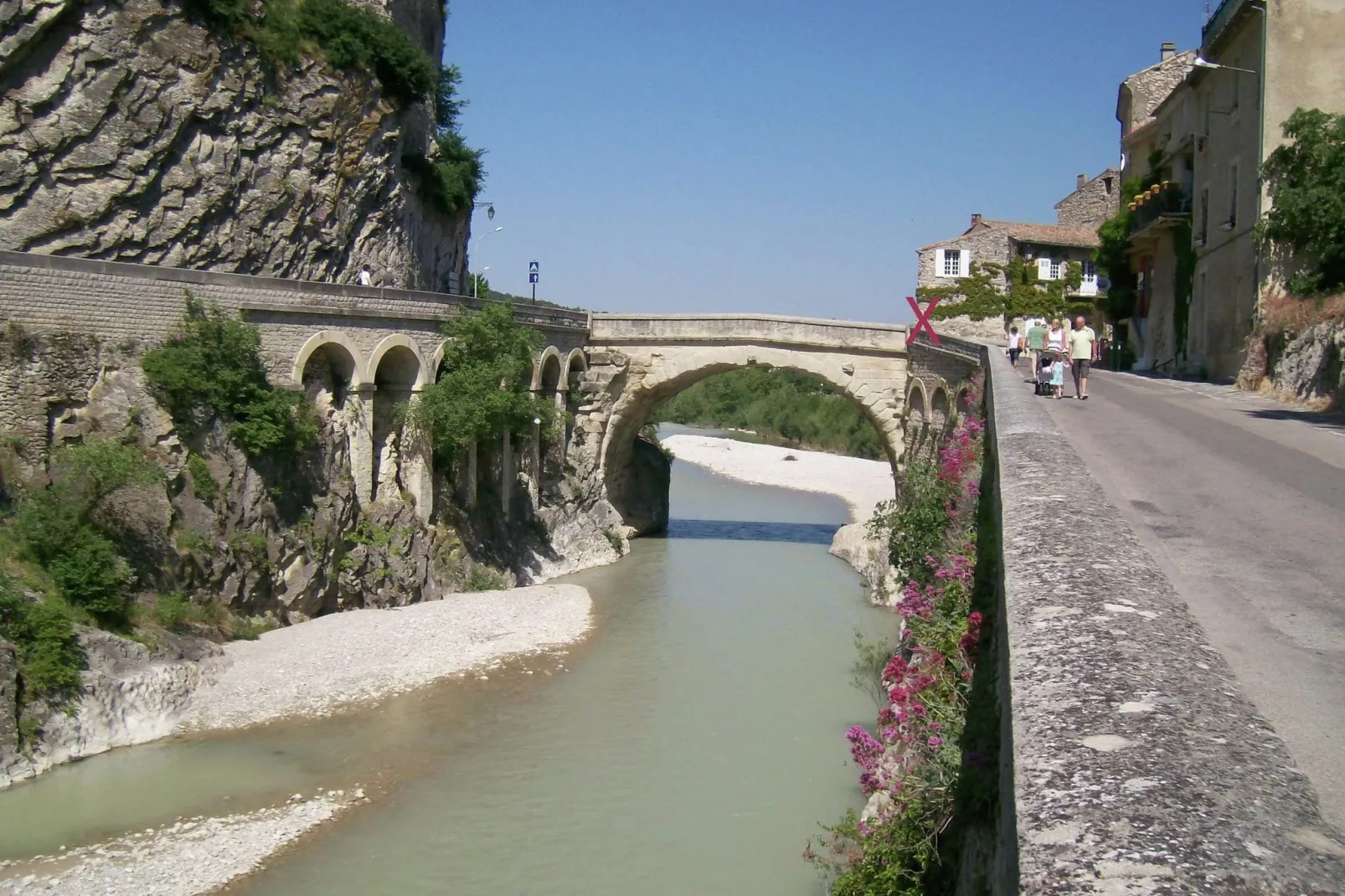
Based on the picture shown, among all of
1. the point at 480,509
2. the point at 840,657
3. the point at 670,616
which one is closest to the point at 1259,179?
the point at 840,657

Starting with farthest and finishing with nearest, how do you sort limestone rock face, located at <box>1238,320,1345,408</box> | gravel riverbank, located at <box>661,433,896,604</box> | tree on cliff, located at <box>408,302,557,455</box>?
gravel riverbank, located at <box>661,433,896,604</box>, tree on cliff, located at <box>408,302,557,455</box>, limestone rock face, located at <box>1238,320,1345,408</box>

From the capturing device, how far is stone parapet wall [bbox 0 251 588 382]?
15.1 metres

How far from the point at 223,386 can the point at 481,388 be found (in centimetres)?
549

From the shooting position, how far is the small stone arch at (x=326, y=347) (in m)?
18.7

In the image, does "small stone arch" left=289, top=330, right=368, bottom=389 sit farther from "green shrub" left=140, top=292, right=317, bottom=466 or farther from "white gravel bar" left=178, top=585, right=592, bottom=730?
"white gravel bar" left=178, top=585, right=592, bottom=730

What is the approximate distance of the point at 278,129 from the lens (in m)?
23.8

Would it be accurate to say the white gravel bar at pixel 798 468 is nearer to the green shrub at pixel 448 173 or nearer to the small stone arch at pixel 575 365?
the small stone arch at pixel 575 365

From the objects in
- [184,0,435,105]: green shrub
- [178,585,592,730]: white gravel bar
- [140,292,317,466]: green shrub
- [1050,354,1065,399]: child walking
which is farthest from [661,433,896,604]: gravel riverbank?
[184,0,435,105]: green shrub

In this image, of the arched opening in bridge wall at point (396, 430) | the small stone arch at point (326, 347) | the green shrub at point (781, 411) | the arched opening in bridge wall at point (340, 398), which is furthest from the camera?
the green shrub at point (781, 411)

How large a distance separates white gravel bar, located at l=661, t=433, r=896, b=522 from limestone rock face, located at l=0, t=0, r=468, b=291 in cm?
1941

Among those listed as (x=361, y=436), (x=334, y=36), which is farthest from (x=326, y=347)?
(x=334, y=36)

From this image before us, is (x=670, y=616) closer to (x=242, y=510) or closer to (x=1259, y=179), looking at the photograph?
(x=242, y=510)

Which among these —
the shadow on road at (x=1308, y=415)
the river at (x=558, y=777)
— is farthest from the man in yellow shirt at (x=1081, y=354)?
the river at (x=558, y=777)

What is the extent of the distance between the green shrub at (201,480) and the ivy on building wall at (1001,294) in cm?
2300
